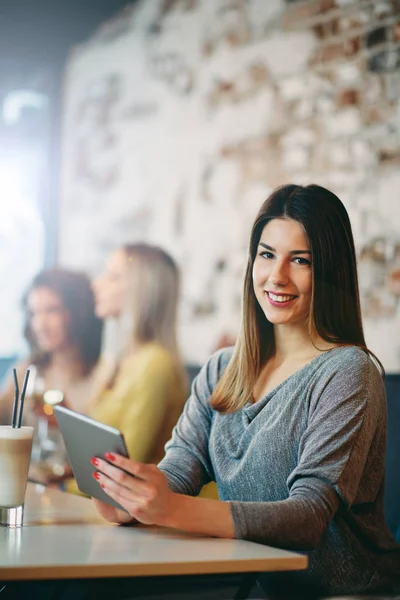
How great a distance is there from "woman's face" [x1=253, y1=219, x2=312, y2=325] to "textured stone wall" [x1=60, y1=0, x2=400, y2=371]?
67cm

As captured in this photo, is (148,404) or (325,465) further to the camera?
(148,404)

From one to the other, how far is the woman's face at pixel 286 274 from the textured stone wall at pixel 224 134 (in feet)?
2.19

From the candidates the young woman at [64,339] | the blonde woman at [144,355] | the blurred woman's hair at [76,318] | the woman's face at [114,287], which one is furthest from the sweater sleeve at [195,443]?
the blurred woman's hair at [76,318]

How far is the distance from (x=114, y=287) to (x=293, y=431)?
183 centimetres

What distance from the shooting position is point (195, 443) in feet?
5.84

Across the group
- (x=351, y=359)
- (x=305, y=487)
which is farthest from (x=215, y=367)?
(x=305, y=487)

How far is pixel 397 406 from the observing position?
6.89ft

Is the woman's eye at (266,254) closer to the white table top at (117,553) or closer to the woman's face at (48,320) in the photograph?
the white table top at (117,553)

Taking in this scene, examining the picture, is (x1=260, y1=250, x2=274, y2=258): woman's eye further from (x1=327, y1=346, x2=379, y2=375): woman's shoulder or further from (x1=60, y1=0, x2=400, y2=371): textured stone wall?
(x1=60, y1=0, x2=400, y2=371): textured stone wall

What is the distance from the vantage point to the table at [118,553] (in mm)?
1070

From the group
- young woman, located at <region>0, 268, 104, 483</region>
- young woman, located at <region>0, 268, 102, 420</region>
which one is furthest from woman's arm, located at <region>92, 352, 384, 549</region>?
young woman, located at <region>0, 268, 102, 420</region>

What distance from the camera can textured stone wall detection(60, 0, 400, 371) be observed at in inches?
99.7

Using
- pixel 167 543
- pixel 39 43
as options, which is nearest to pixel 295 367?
pixel 167 543

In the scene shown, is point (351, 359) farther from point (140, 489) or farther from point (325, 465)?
point (140, 489)
